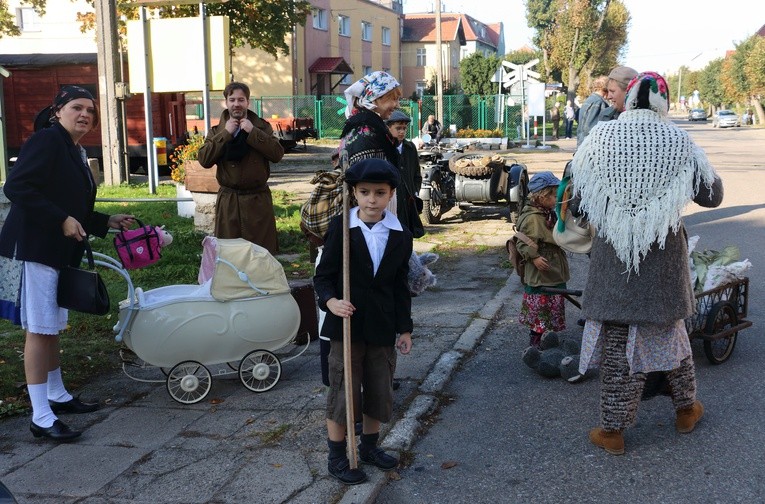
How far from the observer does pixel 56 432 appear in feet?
15.0

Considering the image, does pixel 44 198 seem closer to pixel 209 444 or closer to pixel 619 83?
pixel 209 444

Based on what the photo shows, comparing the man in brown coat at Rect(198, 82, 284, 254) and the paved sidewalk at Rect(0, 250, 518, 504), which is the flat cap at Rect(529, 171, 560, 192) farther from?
the man in brown coat at Rect(198, 82, 284, 254)

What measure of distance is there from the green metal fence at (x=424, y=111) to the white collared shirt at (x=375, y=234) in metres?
32.7

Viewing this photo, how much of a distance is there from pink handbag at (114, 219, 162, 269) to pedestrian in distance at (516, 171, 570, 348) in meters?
2.54

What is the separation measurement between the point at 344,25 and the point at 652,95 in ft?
162

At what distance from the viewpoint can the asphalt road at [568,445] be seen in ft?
12.9

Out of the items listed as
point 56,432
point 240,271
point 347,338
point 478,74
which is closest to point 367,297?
point 347,338

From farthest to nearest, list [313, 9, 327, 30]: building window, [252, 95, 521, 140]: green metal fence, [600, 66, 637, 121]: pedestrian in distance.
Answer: [313, 9, 327, 30]: building window < [252, 95, 521, 140]: green metal fence < [600, 66, 637, 121]: pedestrian in distance

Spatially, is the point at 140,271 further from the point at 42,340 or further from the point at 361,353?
the point at 361,353

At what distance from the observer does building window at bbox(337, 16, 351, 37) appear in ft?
167

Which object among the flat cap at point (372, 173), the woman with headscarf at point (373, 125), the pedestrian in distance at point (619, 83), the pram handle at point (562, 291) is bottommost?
the pram handle at point (562, 291)

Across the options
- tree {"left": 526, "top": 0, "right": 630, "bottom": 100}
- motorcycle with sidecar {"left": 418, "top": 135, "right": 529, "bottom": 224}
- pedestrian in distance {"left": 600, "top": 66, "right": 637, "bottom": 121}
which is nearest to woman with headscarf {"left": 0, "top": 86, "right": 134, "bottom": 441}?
pedestrian in distance {"left": 600, "top": 66, "right": 637, "bottom": 121}

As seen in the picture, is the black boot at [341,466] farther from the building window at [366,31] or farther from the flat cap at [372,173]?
the building window at [366,31]

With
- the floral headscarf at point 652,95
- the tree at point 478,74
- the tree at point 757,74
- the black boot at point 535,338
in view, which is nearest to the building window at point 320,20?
the tree at point 478,74
